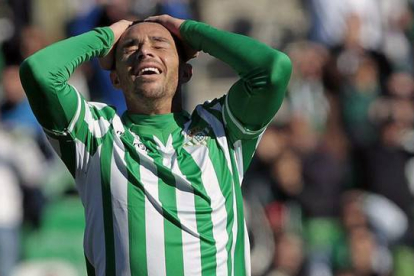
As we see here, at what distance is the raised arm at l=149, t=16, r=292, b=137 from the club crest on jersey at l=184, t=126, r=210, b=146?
130 millimetres

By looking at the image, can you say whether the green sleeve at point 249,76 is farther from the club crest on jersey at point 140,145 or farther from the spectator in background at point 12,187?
the spectator in background at point 12,187

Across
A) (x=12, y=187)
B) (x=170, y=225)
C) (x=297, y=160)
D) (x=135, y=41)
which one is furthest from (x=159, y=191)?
(x=297, y=160)

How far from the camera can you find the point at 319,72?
9891 mm

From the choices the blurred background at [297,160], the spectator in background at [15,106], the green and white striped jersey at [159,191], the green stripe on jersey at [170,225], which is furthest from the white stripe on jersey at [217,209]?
the spectator in background at [15,106]

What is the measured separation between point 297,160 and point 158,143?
461 cm

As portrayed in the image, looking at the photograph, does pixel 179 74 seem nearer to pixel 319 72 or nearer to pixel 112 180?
pixel 112 180

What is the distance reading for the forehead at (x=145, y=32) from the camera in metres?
4.51

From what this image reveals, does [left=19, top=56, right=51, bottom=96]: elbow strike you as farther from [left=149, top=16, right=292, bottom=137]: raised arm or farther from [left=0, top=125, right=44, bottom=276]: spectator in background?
[left=0, top=125, right=44, bottom=276]: spectator in background

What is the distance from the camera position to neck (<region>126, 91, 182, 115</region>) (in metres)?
4.46

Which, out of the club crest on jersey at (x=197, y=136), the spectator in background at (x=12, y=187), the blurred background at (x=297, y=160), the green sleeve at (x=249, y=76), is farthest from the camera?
the blurred background at (x=297, y=160)

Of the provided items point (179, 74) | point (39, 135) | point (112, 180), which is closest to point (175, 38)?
point (179, 74)

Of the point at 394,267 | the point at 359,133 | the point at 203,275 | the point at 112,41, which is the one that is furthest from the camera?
the point at 359,133

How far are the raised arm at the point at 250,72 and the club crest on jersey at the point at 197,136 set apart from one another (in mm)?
130

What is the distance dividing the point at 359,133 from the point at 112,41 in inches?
206
